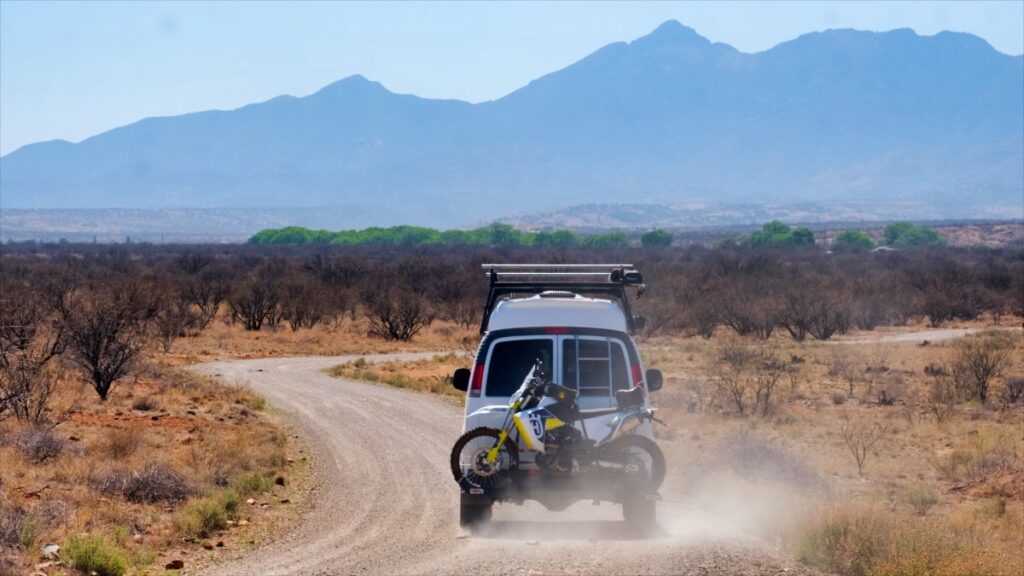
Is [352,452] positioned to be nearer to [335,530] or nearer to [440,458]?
[440,458]

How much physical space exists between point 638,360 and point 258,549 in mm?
4477

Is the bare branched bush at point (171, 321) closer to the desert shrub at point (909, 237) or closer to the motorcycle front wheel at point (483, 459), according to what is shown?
the motorcycle front wheel at point (483, 459)

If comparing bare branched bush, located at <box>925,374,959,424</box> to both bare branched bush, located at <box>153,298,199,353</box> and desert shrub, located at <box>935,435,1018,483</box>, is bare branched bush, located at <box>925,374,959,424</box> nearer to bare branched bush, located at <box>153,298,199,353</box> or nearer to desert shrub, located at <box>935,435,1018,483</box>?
desert shrub, located at <box>935,435,1018,483</box>

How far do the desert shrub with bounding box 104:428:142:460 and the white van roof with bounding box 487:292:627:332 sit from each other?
748cm

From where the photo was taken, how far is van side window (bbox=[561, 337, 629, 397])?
12.0 meters

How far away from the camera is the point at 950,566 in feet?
33.9

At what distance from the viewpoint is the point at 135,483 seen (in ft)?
47.8

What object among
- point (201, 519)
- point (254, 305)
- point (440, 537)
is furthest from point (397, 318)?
point (440, 537)

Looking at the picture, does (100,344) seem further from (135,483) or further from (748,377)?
(748,377)

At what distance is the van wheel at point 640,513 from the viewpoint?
38.7ft

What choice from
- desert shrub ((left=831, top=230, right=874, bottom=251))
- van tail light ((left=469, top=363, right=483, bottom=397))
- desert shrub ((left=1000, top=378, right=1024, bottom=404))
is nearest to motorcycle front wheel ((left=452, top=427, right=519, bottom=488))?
van tail light ((left=469, top=363, right=483, bottom=397))

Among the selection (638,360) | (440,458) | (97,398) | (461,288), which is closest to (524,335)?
(638,360)

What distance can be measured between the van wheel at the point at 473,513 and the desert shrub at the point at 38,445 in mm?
7061

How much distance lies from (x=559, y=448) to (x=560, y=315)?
4.78 feet
